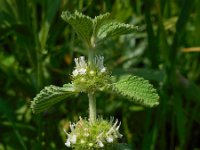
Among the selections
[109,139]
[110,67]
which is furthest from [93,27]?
[110,67]

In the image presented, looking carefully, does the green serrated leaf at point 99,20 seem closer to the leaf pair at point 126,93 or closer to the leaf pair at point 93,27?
the leaf pair at point 93,27

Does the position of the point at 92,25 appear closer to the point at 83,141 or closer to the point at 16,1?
the point at 83,141

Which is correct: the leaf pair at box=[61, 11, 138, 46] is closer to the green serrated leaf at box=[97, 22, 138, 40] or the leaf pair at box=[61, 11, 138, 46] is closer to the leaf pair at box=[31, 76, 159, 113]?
the green serrated leaf at box=[97, 22, 138, 40]

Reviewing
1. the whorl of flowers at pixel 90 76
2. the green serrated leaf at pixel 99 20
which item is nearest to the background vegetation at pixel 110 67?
the whorl of flowers at pixel 90 76

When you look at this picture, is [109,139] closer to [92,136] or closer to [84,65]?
[92,136]

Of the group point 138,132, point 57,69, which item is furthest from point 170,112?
point 57,69

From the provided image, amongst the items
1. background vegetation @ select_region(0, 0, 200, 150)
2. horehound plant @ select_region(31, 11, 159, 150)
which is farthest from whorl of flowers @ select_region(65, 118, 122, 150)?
background vegetation @ select_region(0, 0, 200, 150)

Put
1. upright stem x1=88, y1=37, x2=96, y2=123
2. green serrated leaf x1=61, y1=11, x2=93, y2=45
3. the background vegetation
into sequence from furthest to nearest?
the background vegetation
upright stem x1=88, y1=37, x2=96, y2=123
green serrated leaf x1=61, y1=11, x2=93, y2=45
